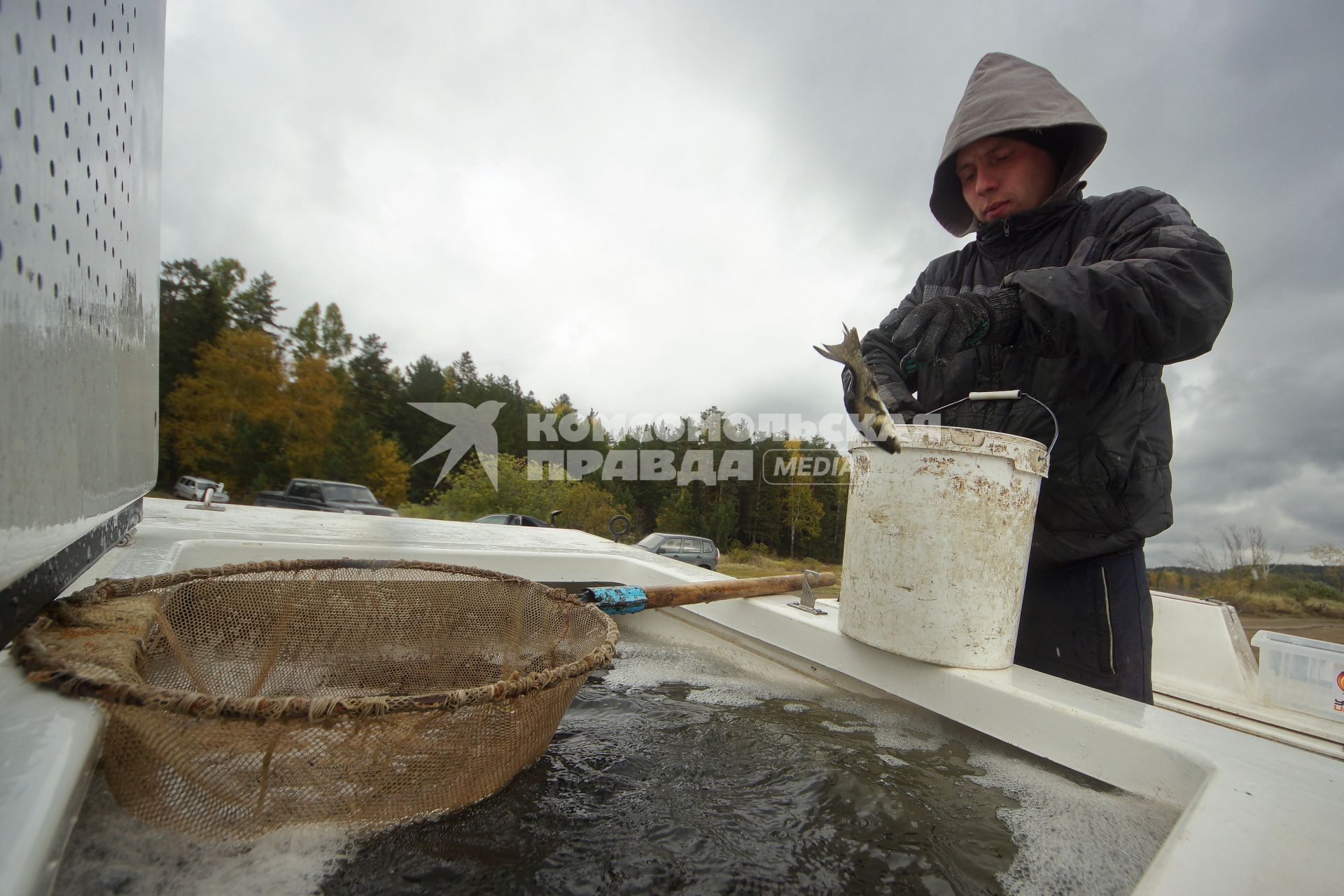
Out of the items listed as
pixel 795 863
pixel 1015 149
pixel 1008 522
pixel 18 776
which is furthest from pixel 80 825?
pixel 1015 149

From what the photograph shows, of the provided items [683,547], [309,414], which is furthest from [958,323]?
[309,414]

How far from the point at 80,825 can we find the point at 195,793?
0.60 ft

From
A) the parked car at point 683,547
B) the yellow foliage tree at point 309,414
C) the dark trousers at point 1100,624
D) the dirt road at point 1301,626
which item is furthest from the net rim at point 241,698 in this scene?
the yellow foliage tree at point 309,414

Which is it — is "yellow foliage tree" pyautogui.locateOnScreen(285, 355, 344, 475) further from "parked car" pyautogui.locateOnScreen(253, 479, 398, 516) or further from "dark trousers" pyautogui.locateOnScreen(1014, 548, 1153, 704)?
"dark trousers" pyautogui.locateOnScreen(1014, 548, 1153, 704)

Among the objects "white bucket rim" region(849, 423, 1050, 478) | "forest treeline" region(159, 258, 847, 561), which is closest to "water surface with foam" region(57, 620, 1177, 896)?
"white bucket rim" region(849, 423, 1050, 478)

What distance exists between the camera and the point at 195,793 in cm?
80

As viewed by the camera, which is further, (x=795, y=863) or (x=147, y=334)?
(x=147, y=334)

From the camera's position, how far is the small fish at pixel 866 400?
1430mm

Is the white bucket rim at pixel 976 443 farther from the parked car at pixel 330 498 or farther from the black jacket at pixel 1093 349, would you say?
the parked car at pixel 330 498

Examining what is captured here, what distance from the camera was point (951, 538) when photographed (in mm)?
1438

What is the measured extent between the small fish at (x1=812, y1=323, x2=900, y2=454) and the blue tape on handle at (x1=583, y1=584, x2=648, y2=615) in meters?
0.79

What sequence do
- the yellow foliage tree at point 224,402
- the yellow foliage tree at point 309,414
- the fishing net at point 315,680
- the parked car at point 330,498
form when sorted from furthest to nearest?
the yellow foliage tree at point 309,414 < the yellow foliage tree at point 224,402 < the parked car at point 330,498 < the fishing net at point 315,680

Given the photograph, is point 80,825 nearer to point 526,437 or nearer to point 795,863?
point 795,863

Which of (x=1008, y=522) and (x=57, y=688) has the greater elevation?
(x=1008, y=522)
